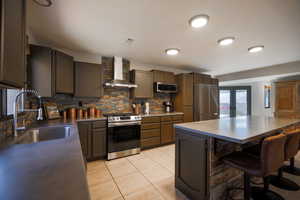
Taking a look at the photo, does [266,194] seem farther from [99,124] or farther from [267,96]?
[267,96]

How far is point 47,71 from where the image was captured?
2295 millimetres

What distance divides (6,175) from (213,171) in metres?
1.79

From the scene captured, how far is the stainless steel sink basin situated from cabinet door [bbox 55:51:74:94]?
36.8 inches

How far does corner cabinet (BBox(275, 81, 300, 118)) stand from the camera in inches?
170

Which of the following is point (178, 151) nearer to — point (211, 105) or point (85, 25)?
point (85, 25)

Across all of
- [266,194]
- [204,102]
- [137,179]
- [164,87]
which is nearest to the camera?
[266,194]

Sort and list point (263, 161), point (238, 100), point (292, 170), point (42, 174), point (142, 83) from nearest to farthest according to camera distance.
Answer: point (42, 174) → point (263, 161) → point (292, 170) → point (142, 83) → point (238, 100)

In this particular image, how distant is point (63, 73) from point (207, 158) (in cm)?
293

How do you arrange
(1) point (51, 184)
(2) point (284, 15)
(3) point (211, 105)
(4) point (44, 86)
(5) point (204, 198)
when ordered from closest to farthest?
1. (1) point (51, 184)
2. (5) point (204, 198)
3. (2) point (284, 15)
4. (4) point (44, 86)
5. (3) point (211, 105)

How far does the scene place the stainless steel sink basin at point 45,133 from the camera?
61.4 inches

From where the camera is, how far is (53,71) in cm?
237

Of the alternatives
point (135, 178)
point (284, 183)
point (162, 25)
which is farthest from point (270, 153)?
point (162, 25)

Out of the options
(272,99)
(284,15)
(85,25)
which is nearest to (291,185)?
(284,15)

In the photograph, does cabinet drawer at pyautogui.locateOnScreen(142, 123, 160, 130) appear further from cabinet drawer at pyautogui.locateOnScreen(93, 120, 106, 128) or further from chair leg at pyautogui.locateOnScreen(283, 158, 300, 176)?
chair leg at pyautogui.locateOnScreen(283, 158, 300, 176)
